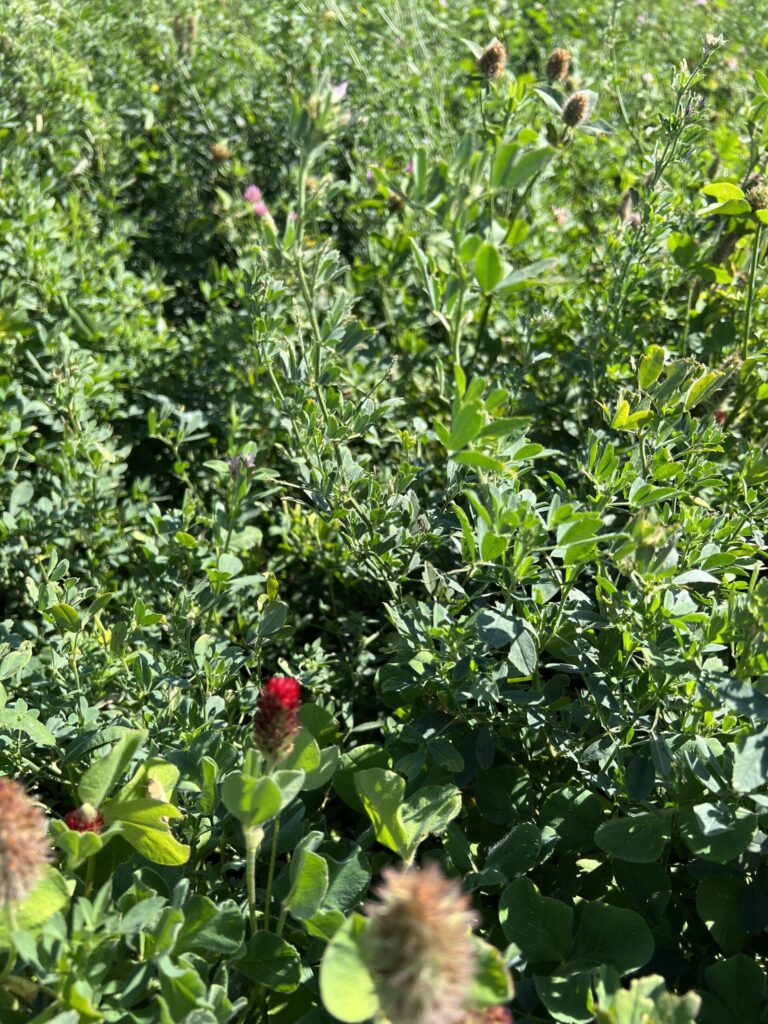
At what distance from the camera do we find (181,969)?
1.07 meters

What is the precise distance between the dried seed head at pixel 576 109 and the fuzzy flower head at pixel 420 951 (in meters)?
Answer: 1.58

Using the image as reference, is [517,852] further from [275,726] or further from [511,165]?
[511,165]

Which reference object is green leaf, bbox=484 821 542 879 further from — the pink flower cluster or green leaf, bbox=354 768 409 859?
the pink flower cluster

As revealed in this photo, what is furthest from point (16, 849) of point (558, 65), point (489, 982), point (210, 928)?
point (558, 65)

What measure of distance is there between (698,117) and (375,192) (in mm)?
1283

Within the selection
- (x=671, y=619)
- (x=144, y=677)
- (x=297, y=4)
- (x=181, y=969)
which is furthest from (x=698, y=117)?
(x=297, y=4)

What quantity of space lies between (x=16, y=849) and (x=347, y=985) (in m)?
0.34

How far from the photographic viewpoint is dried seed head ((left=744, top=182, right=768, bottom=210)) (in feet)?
6.10

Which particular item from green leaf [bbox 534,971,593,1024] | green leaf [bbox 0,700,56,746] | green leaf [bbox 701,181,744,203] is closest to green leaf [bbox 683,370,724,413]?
green leaf [bbox 701,181,744,203]

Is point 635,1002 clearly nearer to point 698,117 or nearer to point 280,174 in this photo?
point 698,117

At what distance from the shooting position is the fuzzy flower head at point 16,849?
92 cm

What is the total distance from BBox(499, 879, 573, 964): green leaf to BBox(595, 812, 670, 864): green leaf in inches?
4.4

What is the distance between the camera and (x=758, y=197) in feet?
6.12

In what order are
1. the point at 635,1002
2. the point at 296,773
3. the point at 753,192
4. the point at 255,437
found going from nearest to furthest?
the point at 635,1002
the point at 296,773
the point at 753,192
the point at 255,437
